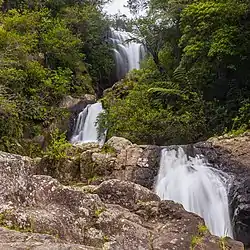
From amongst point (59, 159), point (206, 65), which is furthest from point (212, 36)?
point (59, 159)

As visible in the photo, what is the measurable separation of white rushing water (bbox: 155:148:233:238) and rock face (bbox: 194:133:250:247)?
8.0 inches

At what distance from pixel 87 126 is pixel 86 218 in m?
11.7

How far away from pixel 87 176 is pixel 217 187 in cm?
316

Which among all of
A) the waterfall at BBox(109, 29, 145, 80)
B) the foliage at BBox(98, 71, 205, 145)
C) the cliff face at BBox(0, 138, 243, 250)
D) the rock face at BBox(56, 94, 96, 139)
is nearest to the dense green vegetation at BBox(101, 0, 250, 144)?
the foliage at BBox(98, 71, 205, 145)

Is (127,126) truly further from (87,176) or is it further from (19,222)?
(19,222)

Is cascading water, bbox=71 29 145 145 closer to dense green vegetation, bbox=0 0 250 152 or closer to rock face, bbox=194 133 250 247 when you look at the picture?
dense green vegetation, bbox=0 0 250 152

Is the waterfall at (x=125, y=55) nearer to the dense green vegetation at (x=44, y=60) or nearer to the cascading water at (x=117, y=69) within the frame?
the cascading water at (x=117, y=69)

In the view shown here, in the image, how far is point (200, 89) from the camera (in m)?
13.2

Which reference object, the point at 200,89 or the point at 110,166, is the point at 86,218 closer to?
the point at 110,166

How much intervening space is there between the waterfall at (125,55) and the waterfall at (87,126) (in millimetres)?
7291

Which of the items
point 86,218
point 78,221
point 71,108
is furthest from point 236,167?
point 71,108

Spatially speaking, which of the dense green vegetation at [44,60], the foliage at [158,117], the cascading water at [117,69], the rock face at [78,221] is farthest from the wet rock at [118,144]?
the rock face at [78,221]

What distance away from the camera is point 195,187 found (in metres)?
8.04

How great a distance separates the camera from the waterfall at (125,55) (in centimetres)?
2275
